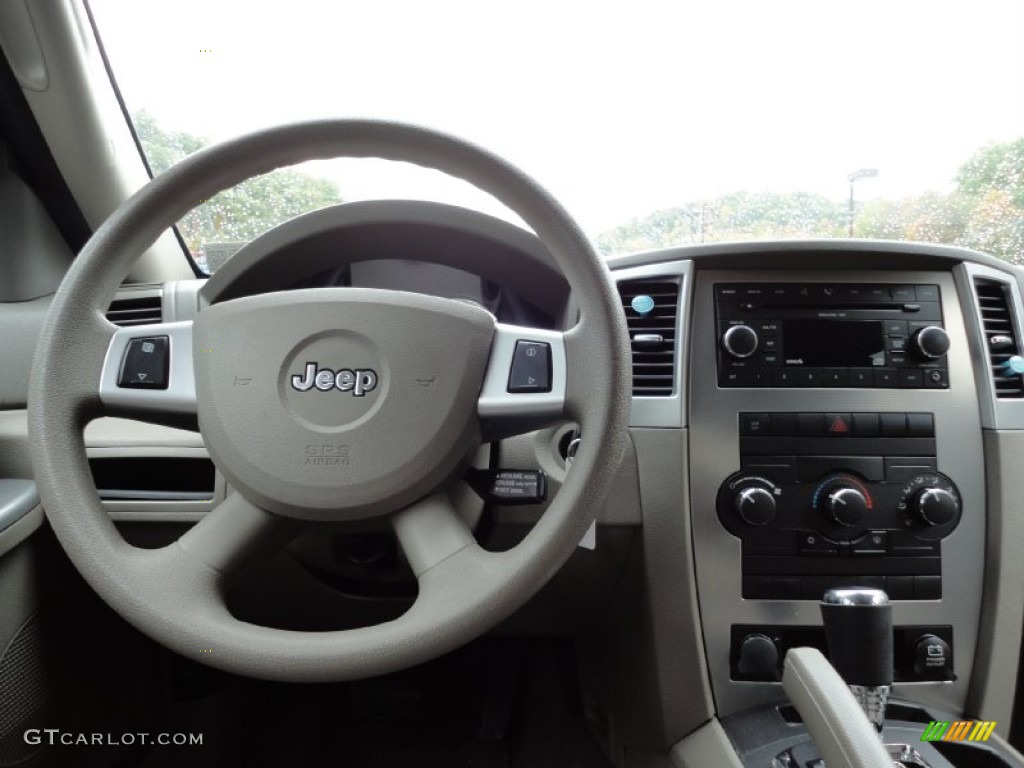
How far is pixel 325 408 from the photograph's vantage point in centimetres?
81

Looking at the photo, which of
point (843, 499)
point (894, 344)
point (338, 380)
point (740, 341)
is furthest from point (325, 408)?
point (894, 344)

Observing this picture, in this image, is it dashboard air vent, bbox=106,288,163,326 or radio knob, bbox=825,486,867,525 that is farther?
dashboard air vent, bbox=106,288,163,326

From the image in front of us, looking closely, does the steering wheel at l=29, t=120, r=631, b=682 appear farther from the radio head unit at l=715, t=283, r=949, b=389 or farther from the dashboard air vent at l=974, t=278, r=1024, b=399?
the dashboard air vent at l=974, t=278, r=1024, b=399

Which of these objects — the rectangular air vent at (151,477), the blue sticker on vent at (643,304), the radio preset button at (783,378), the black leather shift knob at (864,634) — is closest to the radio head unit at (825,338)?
the radio preset button at (783,378)

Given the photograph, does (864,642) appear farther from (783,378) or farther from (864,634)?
(783,378)

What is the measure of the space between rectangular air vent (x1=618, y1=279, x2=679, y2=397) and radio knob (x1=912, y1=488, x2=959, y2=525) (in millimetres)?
411

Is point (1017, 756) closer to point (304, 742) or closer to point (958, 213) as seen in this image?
point (958, 213)

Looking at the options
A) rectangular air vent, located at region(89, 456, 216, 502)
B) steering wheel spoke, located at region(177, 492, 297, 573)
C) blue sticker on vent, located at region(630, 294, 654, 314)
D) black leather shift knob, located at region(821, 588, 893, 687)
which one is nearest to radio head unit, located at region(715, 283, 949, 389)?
blue sticker on vent, located at region(630, 294, 654, 314)

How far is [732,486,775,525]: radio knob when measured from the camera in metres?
1.08

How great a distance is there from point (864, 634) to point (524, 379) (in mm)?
514

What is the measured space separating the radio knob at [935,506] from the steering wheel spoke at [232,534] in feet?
2.99

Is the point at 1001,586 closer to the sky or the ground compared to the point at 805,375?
closer to the ground

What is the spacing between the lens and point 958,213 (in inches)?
48.8

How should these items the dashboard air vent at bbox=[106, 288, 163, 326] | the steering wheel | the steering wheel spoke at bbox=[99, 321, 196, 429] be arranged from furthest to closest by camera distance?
the dashboard air vent at bbox=[106, 288, 163, 326]
the steering wheel spoke at bbox=[99, 321, 196, 429]
the steering wheel
